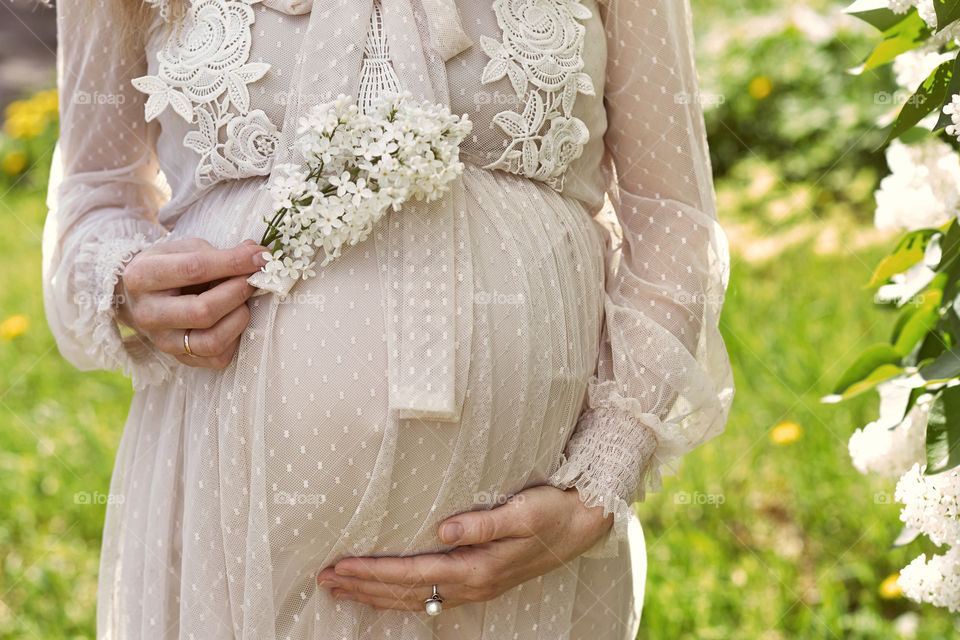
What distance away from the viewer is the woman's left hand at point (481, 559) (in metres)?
1.14

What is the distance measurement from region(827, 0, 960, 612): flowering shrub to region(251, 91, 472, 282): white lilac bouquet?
58 centimetres

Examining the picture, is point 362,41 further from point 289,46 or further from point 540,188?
point 540,188

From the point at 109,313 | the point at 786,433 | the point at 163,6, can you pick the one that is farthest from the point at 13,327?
the point at 786,433

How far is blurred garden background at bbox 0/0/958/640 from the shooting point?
236 cm

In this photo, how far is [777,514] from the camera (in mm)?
2654

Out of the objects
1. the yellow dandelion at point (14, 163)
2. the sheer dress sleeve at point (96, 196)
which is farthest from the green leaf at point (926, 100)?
the yellow dandelion at point (14, 163)

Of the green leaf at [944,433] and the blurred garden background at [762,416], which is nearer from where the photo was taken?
the green leaf at [944,433]

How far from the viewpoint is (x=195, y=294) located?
1.17m

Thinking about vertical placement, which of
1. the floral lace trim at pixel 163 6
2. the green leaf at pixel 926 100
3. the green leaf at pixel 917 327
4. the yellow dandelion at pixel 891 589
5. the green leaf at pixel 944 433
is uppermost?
the floral lace trim at pixel 163 6

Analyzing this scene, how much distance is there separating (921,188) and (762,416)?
1505mm

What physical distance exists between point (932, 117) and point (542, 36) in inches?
23.1

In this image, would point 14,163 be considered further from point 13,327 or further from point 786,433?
point 786,433

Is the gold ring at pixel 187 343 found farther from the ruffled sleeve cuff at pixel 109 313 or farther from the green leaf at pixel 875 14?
the green leaf at pixel 875 14

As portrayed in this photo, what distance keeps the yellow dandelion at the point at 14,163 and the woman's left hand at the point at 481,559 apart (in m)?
5.02
